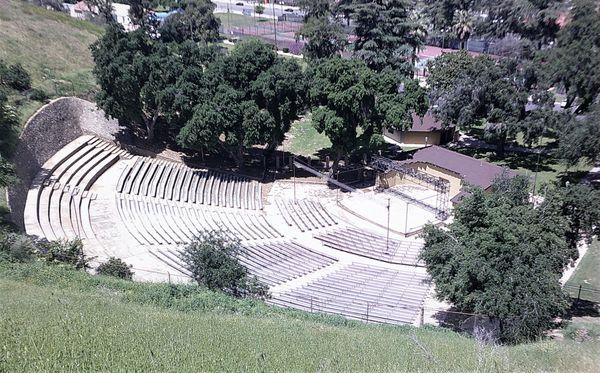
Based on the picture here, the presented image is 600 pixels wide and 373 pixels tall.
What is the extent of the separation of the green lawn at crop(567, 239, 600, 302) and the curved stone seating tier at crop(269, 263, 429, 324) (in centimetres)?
834

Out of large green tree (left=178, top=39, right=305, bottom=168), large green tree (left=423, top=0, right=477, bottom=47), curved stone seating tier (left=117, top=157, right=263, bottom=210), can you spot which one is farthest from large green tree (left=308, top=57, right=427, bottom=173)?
large green tree (left=423, top=0, right=477, bottom=47)

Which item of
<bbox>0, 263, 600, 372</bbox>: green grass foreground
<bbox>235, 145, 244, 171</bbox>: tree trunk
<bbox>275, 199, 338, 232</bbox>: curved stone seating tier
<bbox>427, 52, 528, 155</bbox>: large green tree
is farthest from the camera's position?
<bbox>235, 145, 244, 171</bbox>: tree trunk

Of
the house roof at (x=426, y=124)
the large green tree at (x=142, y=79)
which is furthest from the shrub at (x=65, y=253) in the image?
the house roof at (x=426, y=124)

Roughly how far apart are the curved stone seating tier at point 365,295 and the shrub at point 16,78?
29.0 metres

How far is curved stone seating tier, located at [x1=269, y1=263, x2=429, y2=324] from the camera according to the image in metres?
25.2

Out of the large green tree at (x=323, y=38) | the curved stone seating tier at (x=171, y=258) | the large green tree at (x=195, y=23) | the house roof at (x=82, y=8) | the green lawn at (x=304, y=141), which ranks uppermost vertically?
the house roof at (x=82, y=8)

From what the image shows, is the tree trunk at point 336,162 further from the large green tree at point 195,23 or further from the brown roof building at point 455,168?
the large green tree at point 195,23

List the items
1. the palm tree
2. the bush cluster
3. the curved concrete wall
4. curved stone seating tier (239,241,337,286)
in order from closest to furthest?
the bush cluster, curved stone seating tier (239,241,337,286), the curved concrete wall, the palm tree

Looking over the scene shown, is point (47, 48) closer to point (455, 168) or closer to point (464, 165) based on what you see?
point (455, 168)

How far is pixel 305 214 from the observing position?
3803 cm

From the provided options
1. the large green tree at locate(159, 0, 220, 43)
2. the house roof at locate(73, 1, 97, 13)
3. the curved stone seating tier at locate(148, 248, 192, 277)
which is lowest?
the curved stone seating tier at locate(148, 248, 192, 277)

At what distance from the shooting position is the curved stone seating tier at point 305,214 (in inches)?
1458

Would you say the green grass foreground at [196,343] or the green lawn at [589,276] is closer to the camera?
the green grass foreground at [196,343]

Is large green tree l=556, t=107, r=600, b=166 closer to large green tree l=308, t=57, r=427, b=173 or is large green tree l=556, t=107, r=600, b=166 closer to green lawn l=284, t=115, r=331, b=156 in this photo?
large green tree l=308, t=57, r=427, b=173
